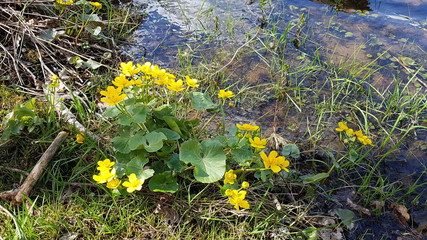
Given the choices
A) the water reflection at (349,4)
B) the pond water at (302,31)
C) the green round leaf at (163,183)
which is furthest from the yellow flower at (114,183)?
the water reflection at (349,4)

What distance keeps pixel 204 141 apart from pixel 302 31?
2.09 m

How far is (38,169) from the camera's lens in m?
1.79

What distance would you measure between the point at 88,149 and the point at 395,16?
133 inches

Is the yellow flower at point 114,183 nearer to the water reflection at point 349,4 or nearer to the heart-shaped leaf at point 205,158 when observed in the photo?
the heart-shaped leaf at point 205,158

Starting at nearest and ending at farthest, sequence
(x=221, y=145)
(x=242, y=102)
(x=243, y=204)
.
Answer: (x=243, y=204) < (x=221, y=145) < (x=242, y=102)

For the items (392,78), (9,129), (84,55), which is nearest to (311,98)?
(392,78)

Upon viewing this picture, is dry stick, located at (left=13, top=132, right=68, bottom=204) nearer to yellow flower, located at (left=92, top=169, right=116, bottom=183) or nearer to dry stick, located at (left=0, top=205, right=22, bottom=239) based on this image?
dry stick, located at (left=0, top=205, right=22, bottom=239)

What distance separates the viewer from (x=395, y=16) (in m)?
3.69

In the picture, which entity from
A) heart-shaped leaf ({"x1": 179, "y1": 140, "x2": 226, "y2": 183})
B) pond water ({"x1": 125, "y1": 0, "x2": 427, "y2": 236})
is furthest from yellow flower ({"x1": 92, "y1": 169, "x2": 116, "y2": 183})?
pond water ({"x1": 125, "y1": 0, "x2": 427, "y2": 236})

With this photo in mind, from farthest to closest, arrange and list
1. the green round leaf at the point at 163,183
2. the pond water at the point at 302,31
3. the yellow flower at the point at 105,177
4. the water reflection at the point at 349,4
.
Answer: the water reflection at the point at 349,4 < the pond water at the point at 302,31 < the green round leaf at the point at 163,183 < the yellow flower at the point at 105,177

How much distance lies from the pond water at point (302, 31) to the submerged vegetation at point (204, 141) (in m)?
0.04

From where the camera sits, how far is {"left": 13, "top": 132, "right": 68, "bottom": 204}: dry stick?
1.68 metres

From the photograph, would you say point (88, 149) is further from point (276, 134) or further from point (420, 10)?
point (420, 10)

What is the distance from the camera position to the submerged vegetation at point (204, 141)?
65.3 inches
